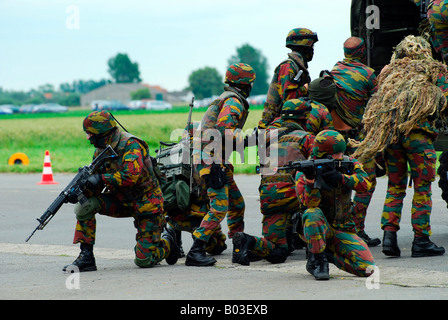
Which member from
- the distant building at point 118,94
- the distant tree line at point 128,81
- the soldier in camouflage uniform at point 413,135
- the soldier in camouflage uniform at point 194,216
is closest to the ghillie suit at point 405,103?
the soldier in camouflage uniform at point 413,135

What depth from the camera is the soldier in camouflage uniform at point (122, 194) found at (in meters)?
7.75

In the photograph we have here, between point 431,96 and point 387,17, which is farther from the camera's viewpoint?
point 387,17

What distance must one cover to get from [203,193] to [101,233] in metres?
2.89

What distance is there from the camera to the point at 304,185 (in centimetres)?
709

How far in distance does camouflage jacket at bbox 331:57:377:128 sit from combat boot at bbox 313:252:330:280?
7.54 feet

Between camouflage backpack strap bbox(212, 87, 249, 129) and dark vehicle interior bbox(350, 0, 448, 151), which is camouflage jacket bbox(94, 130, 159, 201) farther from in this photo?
dark vehicle interior bbox(350, 0, 448, 151)

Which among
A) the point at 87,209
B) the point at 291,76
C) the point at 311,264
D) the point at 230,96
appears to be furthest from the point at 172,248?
the point at 291,76

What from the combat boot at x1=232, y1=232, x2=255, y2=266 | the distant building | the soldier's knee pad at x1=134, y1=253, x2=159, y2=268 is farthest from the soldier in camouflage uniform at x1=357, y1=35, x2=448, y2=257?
the distant building

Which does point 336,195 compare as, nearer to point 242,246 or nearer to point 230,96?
point 242,246

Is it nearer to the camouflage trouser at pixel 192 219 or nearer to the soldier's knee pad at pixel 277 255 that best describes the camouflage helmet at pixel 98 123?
the camouflage trouser at pixel 192 219

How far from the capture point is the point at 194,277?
287 inches

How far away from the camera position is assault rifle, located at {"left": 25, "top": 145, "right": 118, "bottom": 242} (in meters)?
7.62

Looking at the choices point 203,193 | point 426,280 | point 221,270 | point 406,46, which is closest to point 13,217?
point 203,193

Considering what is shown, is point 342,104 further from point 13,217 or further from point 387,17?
point 13,217
